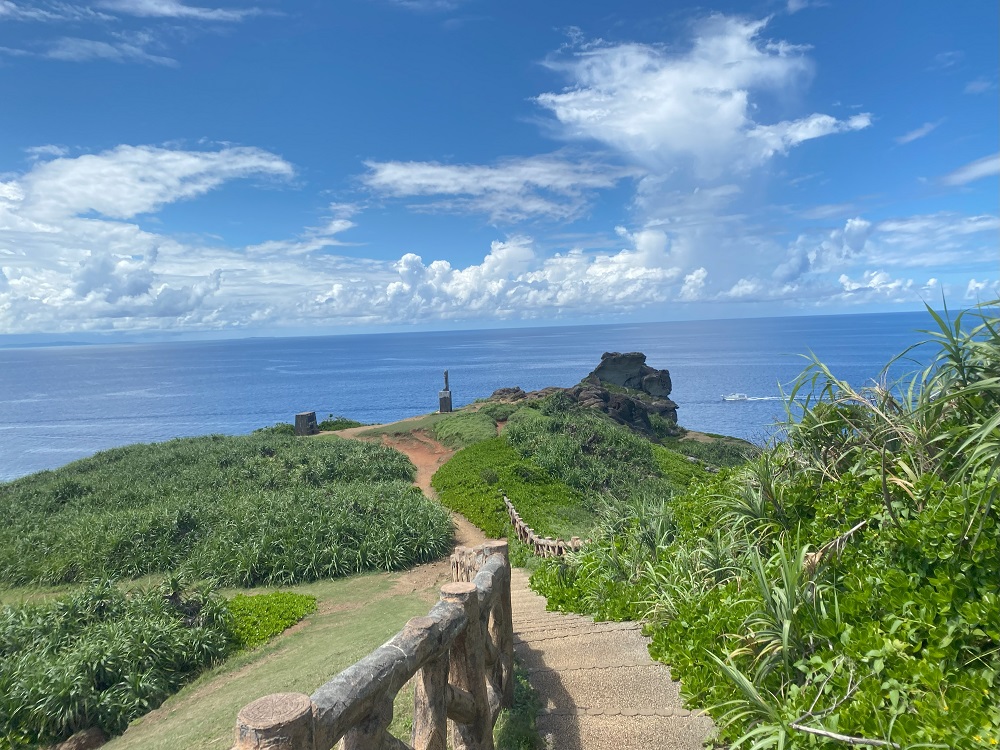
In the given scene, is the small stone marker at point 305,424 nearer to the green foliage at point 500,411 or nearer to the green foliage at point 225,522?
the green foliage at point 500,411

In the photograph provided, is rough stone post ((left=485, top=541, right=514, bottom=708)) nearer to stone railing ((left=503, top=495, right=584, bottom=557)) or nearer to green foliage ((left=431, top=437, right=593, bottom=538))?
stone railing ((left=503, top=495, right=584, bottom=557))

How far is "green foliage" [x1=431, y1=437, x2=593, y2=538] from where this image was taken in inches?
653

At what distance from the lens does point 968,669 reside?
3.43 metres

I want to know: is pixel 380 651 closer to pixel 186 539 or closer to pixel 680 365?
pixel 186 539

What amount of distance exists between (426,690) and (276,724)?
4.86 ft

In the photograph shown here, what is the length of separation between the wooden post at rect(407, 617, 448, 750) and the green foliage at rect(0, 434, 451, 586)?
389 inches

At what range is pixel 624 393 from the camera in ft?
139

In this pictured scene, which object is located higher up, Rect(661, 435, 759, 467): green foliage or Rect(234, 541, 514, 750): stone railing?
Rect(234, 541, 514, 750): stone railing

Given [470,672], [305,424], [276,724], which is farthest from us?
[305,424]

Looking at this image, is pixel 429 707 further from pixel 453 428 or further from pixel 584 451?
pixel 453 428

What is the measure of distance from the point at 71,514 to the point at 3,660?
10834 mm

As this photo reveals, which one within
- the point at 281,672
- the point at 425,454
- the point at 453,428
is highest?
the point at 281,672

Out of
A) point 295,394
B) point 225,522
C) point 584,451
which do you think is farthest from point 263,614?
point 295,394

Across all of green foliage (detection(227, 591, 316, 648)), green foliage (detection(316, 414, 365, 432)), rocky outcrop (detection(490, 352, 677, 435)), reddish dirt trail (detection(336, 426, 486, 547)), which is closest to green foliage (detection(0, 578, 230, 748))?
green foliage (detection(227, 591, 316, 648))
